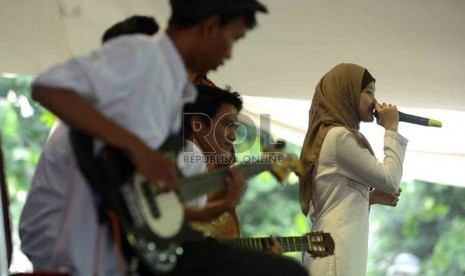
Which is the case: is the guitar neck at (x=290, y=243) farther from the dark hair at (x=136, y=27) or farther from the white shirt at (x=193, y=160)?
the dark hair at (x=136, y=27)

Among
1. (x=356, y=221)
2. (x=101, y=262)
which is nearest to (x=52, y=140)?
(x=101, y=262)

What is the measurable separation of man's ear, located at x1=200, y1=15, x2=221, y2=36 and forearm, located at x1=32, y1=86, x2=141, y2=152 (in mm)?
269

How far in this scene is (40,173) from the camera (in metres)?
1.95

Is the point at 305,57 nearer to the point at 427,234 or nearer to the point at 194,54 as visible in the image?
the point at 194,54

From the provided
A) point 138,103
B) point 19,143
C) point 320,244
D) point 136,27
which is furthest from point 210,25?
point 19,143

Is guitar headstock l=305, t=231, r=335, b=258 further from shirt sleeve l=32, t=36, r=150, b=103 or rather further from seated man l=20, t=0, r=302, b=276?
shirt sleeve l=32, t=36, r=150, b=103

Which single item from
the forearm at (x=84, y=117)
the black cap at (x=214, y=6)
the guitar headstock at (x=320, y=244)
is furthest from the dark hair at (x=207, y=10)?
the guitar headstock at (x=320, y=244)

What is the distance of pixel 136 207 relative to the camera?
5.20ft

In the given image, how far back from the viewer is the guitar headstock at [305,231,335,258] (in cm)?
262

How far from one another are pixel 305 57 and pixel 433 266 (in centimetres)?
551

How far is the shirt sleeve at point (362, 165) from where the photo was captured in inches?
107

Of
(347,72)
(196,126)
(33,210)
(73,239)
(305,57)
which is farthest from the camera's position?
(305,57)

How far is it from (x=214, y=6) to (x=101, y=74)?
0.25 metres

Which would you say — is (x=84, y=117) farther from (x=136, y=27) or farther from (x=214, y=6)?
(x=136, y=27)
